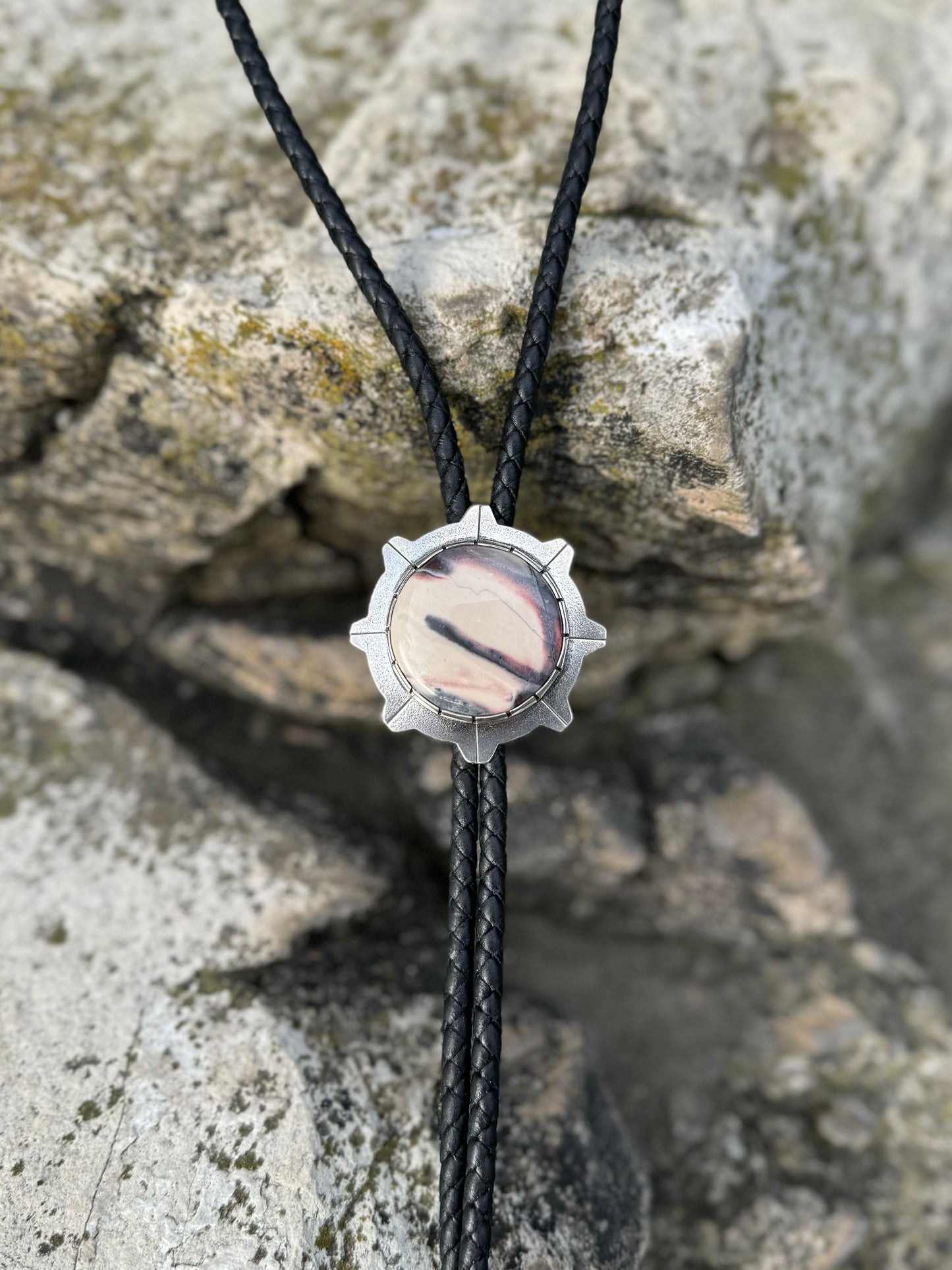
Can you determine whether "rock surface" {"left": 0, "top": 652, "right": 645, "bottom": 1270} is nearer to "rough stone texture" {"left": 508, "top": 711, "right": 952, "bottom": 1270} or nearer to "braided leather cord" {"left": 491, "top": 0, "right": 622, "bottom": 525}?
"rough stone texture" {"left": 508, "top": 711, "right": 952, "bottom": 1270}

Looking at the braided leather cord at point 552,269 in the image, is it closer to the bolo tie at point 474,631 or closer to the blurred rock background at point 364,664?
the bolo tie at point 474,631

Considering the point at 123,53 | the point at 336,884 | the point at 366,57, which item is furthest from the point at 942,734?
the point at 123,53

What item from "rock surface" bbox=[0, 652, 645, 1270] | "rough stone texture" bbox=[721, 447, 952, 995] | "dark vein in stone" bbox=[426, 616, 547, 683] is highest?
"rough stone texture" bbox=[721, 447, 952, 995]

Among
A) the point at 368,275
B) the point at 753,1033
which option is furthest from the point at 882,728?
the point at 368,275

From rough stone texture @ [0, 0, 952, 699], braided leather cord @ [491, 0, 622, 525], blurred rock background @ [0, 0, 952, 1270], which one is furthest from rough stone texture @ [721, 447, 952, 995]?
braided leather cord @ [491, 0, 622, 525]

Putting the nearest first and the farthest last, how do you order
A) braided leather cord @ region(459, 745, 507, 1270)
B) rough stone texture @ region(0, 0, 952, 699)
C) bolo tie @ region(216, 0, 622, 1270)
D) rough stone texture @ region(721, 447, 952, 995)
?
1. braided leather cord @ region(459, 745, 507, 1270)
2. bolo tie @ region(216, 0, 622, 1270)
3. rough stone texture @ region(0, 0, 952, 699)
4. rough stone texture @ region(721, 447, 952, 995)

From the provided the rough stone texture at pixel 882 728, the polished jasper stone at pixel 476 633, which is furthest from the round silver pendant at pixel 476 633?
the rough stone texture at pixel 882 728

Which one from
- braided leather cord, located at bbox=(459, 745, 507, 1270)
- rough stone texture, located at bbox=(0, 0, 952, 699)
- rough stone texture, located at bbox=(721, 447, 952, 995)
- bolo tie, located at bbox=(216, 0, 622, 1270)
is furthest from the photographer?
rough stone texture, located at bbox=(721, 447, 952, 995)
